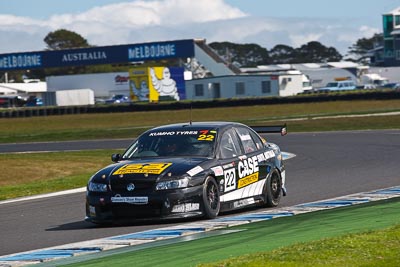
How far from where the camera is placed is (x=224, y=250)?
926cm

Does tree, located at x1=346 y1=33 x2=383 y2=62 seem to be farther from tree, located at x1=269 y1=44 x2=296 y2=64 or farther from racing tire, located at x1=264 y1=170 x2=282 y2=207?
racing tire, located at x1=264 y1=170 x2=282 y2=207

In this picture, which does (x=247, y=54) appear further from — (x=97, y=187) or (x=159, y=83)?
(x=97, y=187)

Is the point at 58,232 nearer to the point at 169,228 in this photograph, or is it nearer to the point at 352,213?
the point at 169,228

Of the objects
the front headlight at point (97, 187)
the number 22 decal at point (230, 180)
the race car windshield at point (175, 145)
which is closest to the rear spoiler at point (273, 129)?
the race car windshield at point (175, 145)

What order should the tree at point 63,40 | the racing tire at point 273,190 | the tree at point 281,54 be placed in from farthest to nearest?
the tree at point 281,54
the tree at point 63,40
the racing tire at point 273,190

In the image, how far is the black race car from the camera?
12.1 metres

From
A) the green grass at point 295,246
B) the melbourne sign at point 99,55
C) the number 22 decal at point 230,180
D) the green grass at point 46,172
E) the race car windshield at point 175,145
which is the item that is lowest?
the green grass at point 46,172

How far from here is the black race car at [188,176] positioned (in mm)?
12086

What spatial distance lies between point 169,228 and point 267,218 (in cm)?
123

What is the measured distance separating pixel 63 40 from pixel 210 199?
6052 inches

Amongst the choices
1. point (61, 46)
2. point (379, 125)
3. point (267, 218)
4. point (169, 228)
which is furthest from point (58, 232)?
point (61, 46)

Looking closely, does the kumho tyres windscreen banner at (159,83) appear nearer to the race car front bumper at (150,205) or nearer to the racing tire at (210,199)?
the racing tire at (210,199)

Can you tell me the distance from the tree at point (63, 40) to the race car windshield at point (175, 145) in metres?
150

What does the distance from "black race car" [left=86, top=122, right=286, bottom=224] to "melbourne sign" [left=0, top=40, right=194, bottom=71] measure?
72.9 metres
